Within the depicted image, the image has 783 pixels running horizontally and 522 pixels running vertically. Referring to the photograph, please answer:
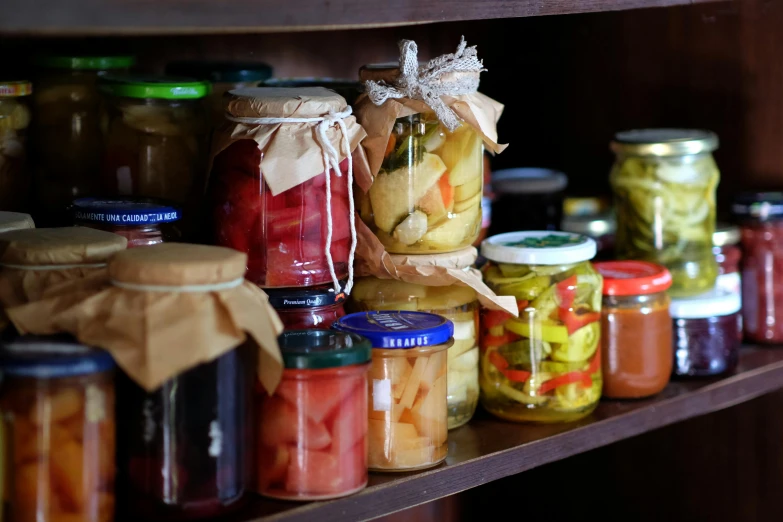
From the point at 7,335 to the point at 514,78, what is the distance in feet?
3.74

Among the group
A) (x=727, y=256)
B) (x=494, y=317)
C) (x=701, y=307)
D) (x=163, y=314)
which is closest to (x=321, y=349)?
(x=163, y=314)

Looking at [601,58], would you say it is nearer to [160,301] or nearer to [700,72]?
[700,72]

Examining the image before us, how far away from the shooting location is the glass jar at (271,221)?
0.98 meters

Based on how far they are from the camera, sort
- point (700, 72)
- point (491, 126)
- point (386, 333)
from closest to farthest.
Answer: point (386, 333)
point (491, 126)
point (700, 72)

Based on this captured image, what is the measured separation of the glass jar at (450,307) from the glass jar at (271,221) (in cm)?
11

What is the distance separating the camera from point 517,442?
3.51ft

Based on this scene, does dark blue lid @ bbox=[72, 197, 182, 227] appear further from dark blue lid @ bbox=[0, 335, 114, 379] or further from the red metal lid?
the red metal lid

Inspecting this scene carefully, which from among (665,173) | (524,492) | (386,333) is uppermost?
(665,173)

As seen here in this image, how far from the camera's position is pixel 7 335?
0.83 metres

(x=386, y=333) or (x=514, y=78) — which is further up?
(x=514, y=78)

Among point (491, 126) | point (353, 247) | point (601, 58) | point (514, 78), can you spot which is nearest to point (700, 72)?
point (601, 58)

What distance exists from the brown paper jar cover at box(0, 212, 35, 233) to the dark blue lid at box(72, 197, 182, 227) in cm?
5

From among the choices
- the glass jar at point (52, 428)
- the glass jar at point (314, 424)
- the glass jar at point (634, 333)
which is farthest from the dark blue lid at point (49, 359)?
the glass jar at point (634, 333)

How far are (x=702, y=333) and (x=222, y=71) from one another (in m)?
0.70
